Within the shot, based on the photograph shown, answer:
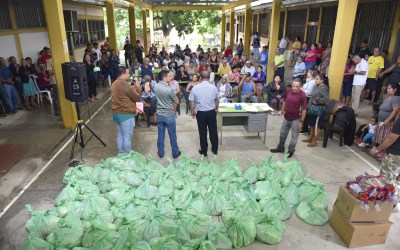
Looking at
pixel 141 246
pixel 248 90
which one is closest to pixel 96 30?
pixel 248 90

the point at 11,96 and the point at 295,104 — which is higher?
the point at 295,104

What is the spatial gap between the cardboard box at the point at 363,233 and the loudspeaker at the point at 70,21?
13214 millimetres

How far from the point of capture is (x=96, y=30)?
741 inches

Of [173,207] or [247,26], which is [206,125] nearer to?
[173,207]

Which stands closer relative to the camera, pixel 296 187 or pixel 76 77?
pixel 296 187

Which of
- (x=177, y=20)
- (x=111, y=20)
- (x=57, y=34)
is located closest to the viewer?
(x=57, y=34)

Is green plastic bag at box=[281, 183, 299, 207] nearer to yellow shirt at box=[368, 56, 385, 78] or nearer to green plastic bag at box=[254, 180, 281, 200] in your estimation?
green plastic bag at box=[254, 180, 281, 200]

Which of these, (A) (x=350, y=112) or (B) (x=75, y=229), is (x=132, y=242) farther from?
(A) (x=350, y=112)

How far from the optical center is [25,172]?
5141 mm

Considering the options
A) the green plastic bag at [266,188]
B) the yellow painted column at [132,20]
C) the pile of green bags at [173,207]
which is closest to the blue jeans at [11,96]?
the pile of green bags at [173,207]

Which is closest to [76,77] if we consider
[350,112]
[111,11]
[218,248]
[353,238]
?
[218,248]

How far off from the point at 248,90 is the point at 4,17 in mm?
7786

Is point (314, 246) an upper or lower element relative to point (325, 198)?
lower

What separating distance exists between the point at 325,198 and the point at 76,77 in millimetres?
4766
